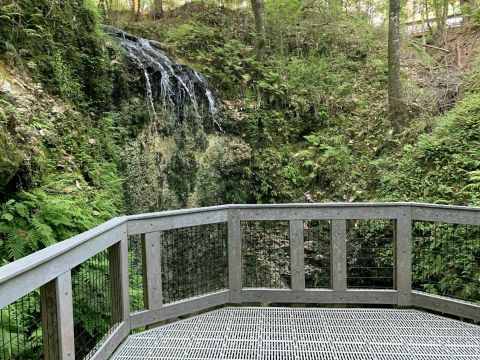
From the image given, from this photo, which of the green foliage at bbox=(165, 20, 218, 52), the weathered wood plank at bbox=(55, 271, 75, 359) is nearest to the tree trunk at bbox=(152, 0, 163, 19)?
the green foliage at bbox=(165, 20, 218, 52)

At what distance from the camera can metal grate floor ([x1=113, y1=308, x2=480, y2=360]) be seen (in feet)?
11.1

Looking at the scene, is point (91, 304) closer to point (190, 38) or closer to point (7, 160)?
point (7, 160)

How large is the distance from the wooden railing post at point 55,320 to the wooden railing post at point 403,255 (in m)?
3.27

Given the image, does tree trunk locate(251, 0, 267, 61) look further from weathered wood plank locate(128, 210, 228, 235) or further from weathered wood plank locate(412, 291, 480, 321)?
weathered wood plank locate(412, 291, 480, 321)

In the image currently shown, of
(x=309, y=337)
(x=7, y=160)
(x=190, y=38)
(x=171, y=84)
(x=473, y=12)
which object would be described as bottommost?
(x=309, y=337)

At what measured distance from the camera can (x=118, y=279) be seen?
353 cm

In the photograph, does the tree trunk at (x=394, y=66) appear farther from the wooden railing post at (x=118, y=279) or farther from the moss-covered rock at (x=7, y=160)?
the moss-covered rock at (x=7, y=160)

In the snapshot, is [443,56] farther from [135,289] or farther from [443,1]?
[135,289]

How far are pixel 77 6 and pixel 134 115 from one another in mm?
2656

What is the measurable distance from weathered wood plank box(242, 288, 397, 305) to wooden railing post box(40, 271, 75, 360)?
2.23m

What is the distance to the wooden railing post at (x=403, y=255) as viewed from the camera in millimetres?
4230

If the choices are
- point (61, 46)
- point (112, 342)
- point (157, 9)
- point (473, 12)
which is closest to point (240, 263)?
point (112, 342)

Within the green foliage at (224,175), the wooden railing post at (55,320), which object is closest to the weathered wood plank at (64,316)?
the wooden railing post at (55,320)

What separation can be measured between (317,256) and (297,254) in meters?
2.17
